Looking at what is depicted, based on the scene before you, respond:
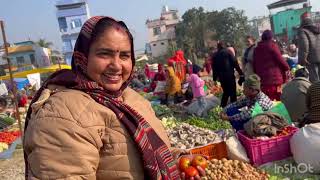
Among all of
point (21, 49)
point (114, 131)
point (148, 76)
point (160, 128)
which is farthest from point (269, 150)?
point (21, 49)

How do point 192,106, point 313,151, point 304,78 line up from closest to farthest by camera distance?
point 313,151 < point 304,78 < point 192,106

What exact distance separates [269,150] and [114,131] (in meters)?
3.23

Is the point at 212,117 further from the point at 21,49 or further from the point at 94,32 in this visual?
the point at 21,49

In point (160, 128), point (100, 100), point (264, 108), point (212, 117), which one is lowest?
point (212, 117)

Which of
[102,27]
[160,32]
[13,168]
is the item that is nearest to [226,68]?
[13,168]

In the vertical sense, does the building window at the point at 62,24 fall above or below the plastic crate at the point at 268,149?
above

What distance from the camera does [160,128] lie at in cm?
197

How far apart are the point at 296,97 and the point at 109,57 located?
442 cm

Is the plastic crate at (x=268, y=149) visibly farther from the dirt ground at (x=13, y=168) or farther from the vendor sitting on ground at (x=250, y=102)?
the dirt ground at (x=13, y=168)

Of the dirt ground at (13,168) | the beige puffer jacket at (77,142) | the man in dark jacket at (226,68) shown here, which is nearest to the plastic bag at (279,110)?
the man in dark jacket at (226,68)

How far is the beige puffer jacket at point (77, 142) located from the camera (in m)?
1.40

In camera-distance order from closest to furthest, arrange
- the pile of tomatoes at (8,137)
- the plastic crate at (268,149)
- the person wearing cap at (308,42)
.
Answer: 1. the plastic crate at (268,149)
2. the person wearing cap at (308,42)
3. the pile of tomatoes at (8,137)

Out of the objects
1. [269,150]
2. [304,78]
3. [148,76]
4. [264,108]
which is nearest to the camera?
[269,150]

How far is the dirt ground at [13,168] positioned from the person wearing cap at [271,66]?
4.70 m
